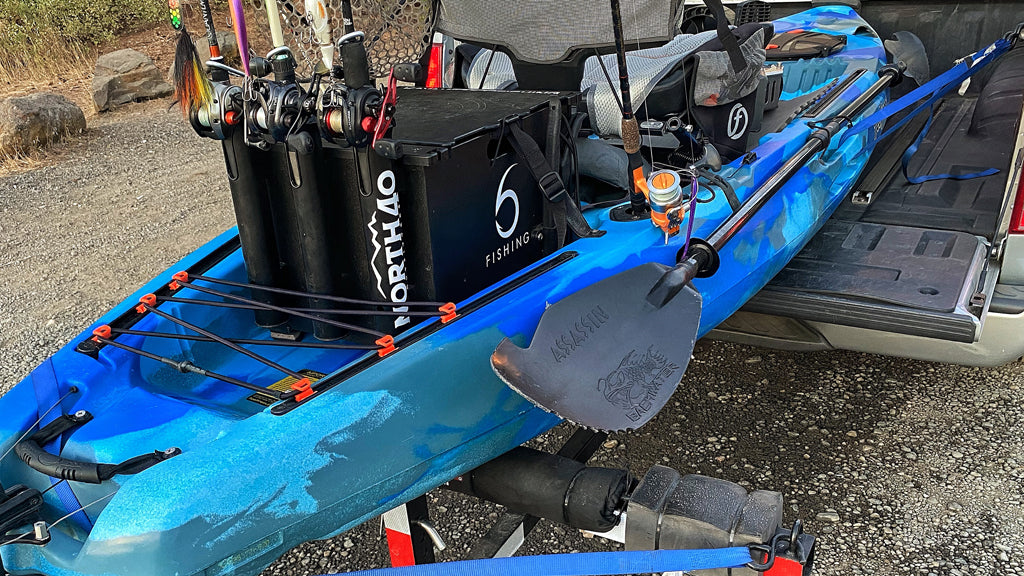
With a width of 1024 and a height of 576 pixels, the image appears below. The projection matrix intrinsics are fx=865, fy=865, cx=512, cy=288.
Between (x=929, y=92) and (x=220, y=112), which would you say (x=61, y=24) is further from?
(x=929, y=92)

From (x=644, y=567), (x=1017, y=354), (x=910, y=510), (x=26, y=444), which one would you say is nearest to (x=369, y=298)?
(x=26, y=444)

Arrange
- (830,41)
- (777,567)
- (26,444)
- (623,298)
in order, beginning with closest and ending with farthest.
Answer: (777,567)
(26,444)
(623,298)
(830,41)

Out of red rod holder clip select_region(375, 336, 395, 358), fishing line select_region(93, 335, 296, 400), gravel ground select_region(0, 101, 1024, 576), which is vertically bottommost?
gravel ground select_region(0, 101, 1024, 576)

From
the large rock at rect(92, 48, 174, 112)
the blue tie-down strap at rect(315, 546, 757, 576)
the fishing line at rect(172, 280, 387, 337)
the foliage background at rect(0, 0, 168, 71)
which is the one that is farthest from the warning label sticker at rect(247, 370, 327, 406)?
the foliage background at rect(0, 0, 168, 71)

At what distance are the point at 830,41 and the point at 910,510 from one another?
2478 millimetres

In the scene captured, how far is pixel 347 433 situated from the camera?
1884 mm

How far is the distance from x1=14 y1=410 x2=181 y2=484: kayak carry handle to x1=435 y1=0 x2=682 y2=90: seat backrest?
5.52 feet

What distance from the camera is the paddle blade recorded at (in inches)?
76.0

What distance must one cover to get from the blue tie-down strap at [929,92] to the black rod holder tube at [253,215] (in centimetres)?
208

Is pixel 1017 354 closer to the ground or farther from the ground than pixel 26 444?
closer to the ground

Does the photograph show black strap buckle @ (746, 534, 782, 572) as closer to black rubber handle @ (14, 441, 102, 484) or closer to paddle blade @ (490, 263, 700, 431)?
paddle blade @ (490, 263, 700, 431)

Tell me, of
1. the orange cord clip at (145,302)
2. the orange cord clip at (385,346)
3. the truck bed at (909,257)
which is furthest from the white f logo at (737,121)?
the orange cord clip at (145,302)

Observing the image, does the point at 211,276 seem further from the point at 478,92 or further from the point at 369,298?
the point at 478,92

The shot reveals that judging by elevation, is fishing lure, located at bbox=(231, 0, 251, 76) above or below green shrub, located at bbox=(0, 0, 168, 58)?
above
